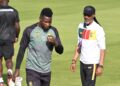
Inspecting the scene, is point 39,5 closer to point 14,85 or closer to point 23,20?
point 23,20

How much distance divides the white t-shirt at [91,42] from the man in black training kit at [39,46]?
41.7 inches

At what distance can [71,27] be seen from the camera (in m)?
21.7

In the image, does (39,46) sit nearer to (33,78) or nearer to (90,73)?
(33,78)

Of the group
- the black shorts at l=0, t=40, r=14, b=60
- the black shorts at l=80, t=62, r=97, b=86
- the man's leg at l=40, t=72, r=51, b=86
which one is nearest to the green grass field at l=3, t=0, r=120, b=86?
the black shorts at l=0, t=40, r=14, b=60

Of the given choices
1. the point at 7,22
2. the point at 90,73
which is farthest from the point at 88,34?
the point at 7,22

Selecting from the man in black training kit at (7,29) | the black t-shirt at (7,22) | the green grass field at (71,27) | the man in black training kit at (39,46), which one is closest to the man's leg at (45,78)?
the man in black training kit at (39,46)

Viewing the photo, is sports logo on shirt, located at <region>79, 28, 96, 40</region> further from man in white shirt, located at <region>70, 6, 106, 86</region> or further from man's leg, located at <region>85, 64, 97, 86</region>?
man's leg, located at <region>85, 64, 97, 86</region>

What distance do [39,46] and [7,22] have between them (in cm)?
277

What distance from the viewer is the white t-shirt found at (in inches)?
392

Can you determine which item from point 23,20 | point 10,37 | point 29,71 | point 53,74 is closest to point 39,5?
point 23,20

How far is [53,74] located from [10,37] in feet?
8.75

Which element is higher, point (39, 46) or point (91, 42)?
point (39, 46)

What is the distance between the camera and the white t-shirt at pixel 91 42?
995 centimetres

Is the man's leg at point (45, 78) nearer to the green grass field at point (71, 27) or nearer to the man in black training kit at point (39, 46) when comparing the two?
the man in black training kit at point (39, 46)
